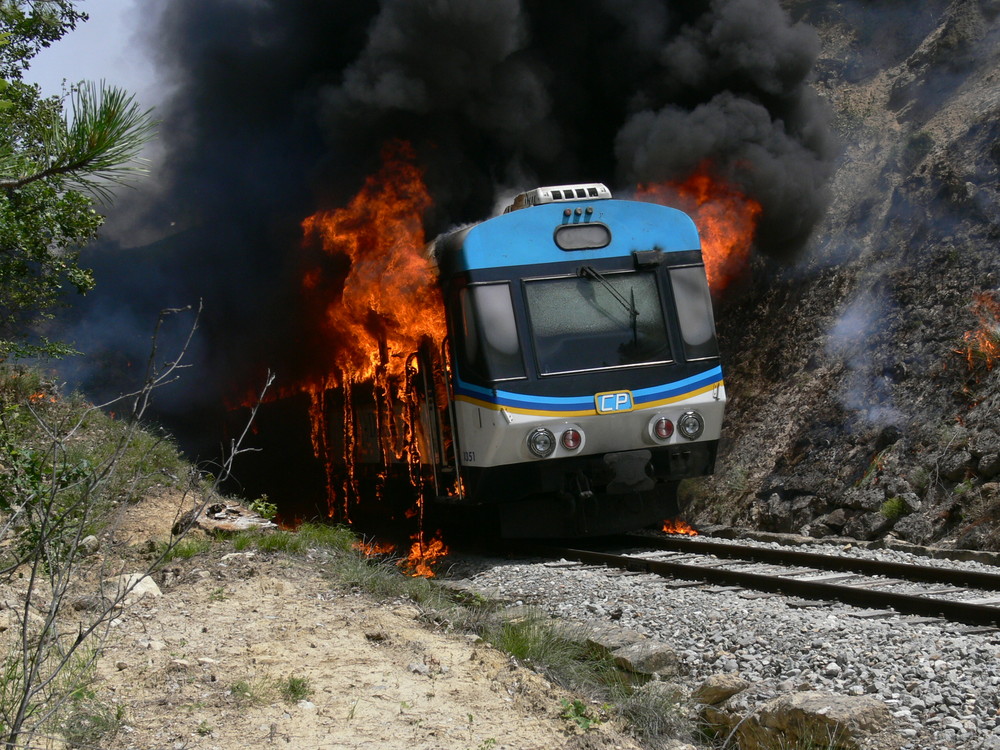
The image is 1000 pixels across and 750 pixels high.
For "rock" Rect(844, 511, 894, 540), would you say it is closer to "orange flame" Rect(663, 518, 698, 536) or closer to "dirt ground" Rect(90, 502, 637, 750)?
"orange flame" Rect(663, 518, 698, 536)

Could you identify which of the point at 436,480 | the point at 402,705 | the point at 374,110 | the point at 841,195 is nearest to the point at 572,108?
the point at 374,110

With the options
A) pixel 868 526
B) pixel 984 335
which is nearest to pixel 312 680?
pixel 868 526

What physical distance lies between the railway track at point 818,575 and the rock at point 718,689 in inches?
60.1

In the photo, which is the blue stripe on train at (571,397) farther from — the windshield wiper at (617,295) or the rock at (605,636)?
the rock at (605,636)

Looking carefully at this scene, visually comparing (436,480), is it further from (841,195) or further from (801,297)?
(841,195)

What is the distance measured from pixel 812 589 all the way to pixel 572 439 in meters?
2.55

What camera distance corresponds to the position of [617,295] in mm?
8234

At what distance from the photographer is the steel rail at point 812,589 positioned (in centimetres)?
513

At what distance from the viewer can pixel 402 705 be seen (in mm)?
3984

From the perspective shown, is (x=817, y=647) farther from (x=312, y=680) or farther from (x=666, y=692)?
(x=312, y=680)

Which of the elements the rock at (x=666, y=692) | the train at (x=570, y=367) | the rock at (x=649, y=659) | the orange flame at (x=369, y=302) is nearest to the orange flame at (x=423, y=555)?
the train at (x=570, y=367)

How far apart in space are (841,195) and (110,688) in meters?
16.7

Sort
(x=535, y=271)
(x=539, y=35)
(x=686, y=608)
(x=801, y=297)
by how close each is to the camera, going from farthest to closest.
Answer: (x=801, y=297) → (x=539, y=35) → (x=535, y=271) → (x=686, y=608)

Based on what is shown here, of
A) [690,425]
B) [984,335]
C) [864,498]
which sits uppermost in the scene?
[984,335]
